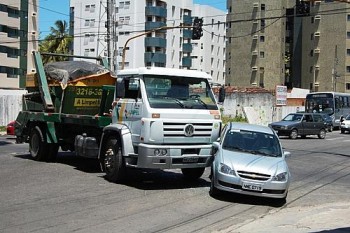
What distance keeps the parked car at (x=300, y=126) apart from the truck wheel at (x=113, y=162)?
76.2ft

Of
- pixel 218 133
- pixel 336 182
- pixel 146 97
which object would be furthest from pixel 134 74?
pixel 336 182

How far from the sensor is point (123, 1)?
8550cm

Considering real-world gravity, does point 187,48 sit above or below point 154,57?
above

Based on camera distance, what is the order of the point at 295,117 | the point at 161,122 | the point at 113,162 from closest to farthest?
the point at 161,122
the point at 113,162
the point at 295,117

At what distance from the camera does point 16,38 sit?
6894 centimetres

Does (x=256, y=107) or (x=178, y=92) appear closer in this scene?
(x=178, y=92)

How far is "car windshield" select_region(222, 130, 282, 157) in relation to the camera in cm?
1209

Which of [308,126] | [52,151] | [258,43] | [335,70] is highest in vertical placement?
[258,43]

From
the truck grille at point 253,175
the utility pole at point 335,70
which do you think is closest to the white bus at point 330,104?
the utility pole at point 335,70

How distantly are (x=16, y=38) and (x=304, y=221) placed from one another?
213ft

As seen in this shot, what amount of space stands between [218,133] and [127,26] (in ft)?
245

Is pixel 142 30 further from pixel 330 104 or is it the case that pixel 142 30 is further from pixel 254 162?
pixel 254 162

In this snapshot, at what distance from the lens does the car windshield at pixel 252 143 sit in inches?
476

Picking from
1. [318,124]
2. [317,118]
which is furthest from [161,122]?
[317,118]
